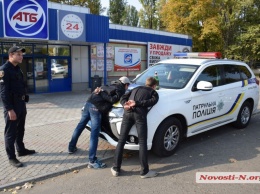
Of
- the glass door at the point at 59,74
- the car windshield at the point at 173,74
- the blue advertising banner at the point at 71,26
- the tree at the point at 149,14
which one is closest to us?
the car windshield at the point at 173,74

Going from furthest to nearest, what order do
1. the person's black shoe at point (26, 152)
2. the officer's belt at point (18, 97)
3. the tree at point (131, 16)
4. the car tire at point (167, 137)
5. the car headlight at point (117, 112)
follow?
the tree at point (131, 16)
the person's black shoe at point (26, 152)
the car tire at point (167, 137)
the car headlight at point (117, 112)
the officer's belt at point (18, 97)

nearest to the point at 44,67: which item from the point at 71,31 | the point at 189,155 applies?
the point at 71,31

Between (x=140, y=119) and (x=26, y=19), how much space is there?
867 cm

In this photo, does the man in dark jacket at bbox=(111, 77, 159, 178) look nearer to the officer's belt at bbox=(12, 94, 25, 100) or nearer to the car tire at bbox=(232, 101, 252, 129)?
the officer's belt at bbox=(12, 94, 25, 100)

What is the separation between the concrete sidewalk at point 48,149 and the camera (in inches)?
170

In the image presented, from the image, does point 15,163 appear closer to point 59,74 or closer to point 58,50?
point 59,74

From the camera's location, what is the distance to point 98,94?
459 centimetres

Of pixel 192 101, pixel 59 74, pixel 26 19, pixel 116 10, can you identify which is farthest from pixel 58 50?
pixel 116 10

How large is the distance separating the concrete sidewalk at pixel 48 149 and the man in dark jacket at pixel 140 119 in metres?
0.92

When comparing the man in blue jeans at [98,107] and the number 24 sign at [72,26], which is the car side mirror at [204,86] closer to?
the man in blue jeans at [98,107]

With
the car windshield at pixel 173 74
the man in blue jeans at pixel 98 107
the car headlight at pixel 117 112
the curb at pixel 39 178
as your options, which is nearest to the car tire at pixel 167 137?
the car headlight at pixel 117 112

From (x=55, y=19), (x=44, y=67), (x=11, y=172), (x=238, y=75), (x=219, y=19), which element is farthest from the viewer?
(x=219, y=19)

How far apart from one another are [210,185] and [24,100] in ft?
10.9

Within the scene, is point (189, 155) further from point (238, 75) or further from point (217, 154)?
point (238, 75)
